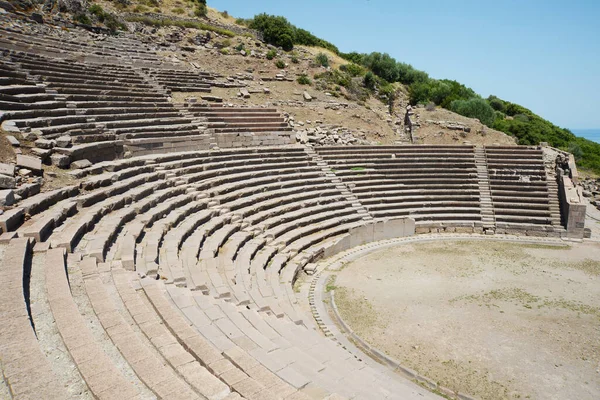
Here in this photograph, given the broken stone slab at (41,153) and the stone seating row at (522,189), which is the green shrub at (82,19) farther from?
the stone seating row at (522,189)

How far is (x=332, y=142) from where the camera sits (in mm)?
24141

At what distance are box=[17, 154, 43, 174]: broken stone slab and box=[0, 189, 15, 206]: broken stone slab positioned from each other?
7.64 feet

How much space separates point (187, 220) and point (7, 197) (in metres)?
5.01

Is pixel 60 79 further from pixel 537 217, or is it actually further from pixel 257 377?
pixel 537 217

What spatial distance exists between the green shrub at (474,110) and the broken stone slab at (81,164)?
101 ft

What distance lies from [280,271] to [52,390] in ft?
31.4

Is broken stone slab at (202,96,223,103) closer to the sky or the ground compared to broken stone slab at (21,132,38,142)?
closer to the sky

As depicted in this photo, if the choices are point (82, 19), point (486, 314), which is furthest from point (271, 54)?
point (486, 314)

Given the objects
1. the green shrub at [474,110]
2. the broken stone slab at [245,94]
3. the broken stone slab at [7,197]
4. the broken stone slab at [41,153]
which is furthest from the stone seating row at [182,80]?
the green shrub at [474,110]

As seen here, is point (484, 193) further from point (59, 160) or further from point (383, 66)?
point (383, 66)

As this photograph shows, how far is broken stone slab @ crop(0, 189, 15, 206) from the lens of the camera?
8.69 m

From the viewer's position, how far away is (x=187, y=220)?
1280 cm

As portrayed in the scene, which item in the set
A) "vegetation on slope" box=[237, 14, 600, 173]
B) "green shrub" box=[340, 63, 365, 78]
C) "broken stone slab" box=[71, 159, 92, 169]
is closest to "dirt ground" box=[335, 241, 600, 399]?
"broken stone slab" box=[71, 159, 92, 169]

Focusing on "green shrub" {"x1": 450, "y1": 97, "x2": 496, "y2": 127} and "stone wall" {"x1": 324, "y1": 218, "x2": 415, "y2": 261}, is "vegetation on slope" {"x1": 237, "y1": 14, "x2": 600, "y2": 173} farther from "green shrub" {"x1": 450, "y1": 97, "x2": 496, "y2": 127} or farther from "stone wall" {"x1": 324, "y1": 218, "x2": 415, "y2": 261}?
"stone wall" {"x1": 324, "y1": 218, "x2": 415, "y2": 261}
